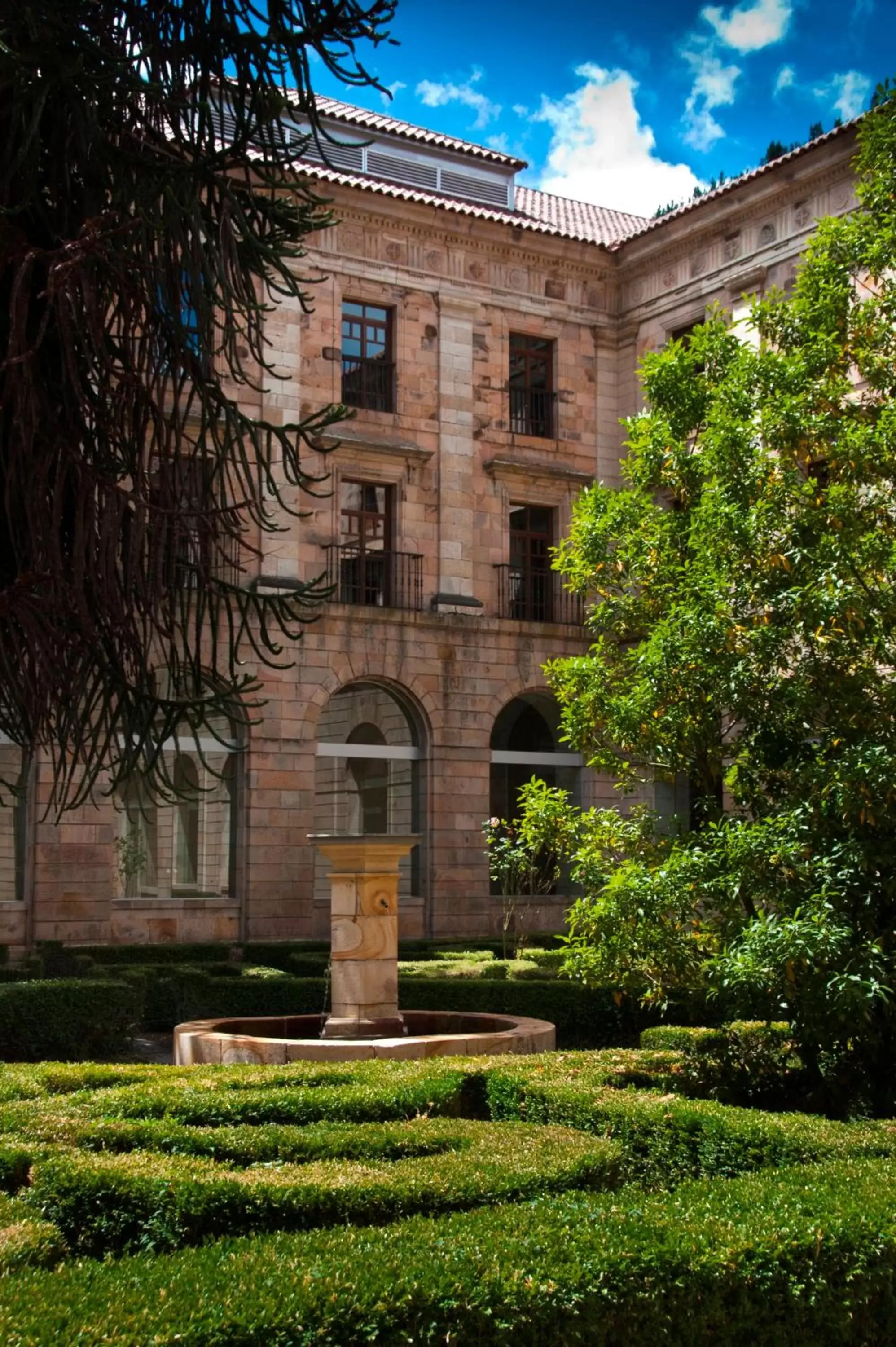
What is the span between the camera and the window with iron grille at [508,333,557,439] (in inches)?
1275

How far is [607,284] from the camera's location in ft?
110

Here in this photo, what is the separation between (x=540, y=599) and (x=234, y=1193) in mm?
25175

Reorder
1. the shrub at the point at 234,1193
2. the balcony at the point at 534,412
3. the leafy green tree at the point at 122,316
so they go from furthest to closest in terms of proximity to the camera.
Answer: the balcony at the point at 534,412 → the leafy green tree at the point at 122,316 → the shrub at the point at 234,1193

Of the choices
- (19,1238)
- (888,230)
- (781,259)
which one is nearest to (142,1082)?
(19,1238)

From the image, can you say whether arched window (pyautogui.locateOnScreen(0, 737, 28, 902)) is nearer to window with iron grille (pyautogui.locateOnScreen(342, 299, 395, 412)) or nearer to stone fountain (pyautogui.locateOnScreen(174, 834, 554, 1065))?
window with iron grille (pyautogui.locateOnScreen(342, 299, 395, 412))

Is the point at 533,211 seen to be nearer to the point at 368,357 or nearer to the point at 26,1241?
the point at 368,357

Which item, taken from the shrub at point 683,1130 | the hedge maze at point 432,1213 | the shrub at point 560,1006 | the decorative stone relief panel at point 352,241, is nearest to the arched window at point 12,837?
the shrub at point 560,1006

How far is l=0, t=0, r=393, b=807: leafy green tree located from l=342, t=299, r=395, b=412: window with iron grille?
20241 millimetres

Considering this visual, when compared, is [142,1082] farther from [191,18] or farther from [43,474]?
[191,18]

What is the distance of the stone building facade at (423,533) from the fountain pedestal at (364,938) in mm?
11939

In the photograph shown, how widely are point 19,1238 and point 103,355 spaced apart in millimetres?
4520

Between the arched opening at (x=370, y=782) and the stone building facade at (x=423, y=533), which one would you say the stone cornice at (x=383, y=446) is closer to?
the stone building facade at (x=423, y=533)

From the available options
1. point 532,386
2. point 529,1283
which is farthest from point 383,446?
point 529,1283

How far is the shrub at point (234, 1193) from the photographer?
725 centimetres
